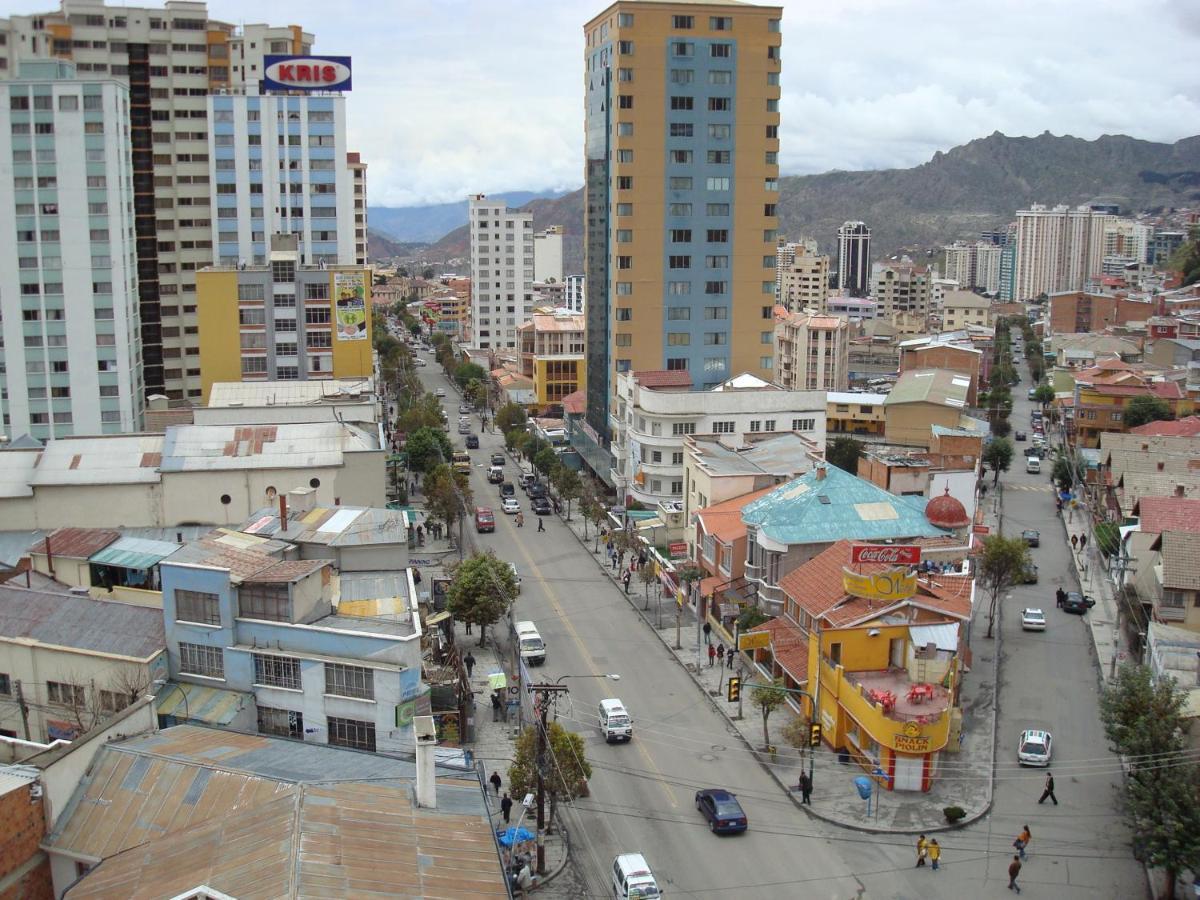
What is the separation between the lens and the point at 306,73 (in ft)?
280

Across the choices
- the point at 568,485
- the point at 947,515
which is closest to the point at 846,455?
the point at 568,485

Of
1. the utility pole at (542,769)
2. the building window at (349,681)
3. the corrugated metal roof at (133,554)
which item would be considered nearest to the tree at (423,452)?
the corrugated metal roof at (133,554)

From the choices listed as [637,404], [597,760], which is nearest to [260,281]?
[637,404]

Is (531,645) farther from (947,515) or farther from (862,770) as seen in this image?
(947,515)

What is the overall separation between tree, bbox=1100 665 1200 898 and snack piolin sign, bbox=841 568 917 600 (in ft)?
24.0

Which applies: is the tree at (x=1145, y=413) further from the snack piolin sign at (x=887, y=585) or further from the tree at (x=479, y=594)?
the tree at (x=479, y=594)

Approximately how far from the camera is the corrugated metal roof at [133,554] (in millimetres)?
44250

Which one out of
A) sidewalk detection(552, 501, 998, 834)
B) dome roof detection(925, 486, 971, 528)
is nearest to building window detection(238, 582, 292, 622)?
sidewalk detection(552, 501, 998, 834)

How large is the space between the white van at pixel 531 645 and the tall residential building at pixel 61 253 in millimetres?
38332

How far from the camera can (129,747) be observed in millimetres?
29281

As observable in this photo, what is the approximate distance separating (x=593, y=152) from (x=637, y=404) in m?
24.2

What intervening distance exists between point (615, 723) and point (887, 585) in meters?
10.6

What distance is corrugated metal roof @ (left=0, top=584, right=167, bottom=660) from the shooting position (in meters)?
36.4

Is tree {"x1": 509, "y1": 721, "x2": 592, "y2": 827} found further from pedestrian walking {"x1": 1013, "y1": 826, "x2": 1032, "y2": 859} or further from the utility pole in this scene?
pedestrian walking {"x1": 1013, "y1": 826, "x2": 1032, "y2": 859}
